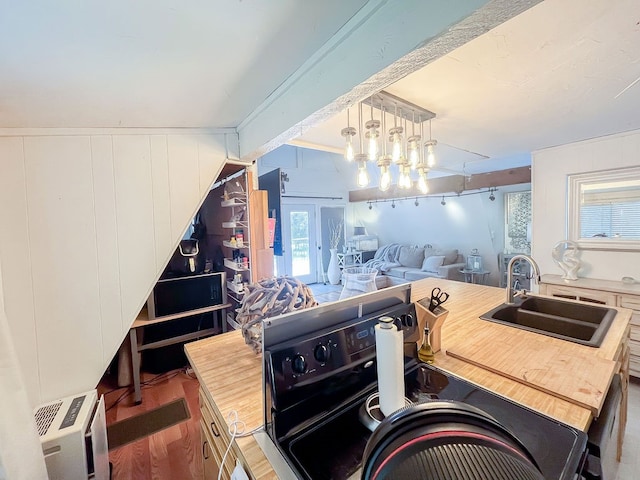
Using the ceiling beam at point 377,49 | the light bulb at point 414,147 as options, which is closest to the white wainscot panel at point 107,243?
the ceiling beam at point 377,49

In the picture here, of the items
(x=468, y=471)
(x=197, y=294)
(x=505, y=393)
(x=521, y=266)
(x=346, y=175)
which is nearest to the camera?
(x=468, y=471)

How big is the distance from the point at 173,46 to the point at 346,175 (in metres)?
6.10

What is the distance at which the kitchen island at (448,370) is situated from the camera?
81 cm

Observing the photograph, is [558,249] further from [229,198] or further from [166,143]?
[166,143]

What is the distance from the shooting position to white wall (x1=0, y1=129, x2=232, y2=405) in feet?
4.67

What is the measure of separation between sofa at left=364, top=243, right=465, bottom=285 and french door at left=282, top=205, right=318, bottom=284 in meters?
1.33

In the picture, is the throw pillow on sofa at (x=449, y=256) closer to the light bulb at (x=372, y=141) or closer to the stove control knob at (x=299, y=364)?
the light bulb at (x=372, y=141)

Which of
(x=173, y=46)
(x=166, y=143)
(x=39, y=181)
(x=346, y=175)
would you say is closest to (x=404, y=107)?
(x=173, y=46)

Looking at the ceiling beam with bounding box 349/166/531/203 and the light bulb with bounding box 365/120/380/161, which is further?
the ceiling beam with bounding box 349/166/531/203

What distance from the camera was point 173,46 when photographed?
0.94m

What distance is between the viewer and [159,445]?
189 cm

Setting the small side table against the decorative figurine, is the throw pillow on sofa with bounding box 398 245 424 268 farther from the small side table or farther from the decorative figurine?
the decorative figurine

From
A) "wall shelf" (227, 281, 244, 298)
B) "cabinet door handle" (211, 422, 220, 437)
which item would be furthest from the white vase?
"cabinet door handle" (211, 422, 220, 437)

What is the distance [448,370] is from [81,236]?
197 centimetres
